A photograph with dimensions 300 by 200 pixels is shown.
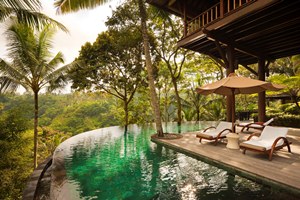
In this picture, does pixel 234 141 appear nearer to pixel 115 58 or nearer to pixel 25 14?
pixel 25 14

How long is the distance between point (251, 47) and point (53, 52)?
11.1 meters

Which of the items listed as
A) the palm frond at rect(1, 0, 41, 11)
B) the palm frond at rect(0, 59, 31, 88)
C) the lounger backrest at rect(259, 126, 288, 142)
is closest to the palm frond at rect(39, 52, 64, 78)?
the palm frond at rect(0, 59, 31, 88)

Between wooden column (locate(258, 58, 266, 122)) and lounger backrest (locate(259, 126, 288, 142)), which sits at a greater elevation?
wooden column (locate(258, 58, 266, 122))

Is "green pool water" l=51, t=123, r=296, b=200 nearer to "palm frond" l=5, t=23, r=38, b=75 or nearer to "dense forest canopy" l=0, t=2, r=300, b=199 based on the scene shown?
"dense forest canopy" l=0, t=2, r=300, b=199

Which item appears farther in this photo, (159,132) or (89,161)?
(159,132)

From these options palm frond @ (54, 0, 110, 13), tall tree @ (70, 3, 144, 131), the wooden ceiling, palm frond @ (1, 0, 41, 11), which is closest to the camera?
palm frond @ (1, 0, 41, 11)

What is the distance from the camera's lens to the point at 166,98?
70.0ft

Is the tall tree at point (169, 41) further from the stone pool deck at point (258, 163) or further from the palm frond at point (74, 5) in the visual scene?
the stone pool deck at point (258, 163)

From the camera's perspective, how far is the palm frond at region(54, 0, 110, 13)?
25.7 ft

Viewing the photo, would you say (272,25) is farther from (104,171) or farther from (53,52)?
(53,52)

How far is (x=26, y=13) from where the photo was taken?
5777 mm

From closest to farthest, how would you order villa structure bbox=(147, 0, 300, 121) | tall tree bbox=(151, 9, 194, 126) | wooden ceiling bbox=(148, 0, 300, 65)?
wooden ceiling bbox=(148, 0, 300, 65) < villa structure bbox=(147, 0, 300, 121) < tall tree bbox=(151, 9, 194, 126)

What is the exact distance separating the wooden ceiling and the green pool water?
16.7 ft

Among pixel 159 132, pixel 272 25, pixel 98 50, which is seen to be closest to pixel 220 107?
pixel 159 132
